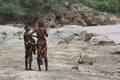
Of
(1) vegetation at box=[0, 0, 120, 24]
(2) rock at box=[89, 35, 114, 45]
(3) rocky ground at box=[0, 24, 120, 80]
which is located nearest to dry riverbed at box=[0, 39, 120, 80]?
(3) rocky ground at box=[0, 24, 120, 80]

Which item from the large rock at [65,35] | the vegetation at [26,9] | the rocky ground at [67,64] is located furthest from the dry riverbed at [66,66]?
the vegetation at [26,9]

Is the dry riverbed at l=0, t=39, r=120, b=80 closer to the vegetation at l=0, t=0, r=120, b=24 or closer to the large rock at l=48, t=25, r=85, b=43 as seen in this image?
→ the large rock at l=48, t=25, r=85, b=43

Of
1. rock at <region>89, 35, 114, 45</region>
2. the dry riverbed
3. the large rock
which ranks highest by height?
the large rock

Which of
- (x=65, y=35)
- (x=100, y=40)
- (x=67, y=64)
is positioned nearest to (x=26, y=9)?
(x=65, y=35)

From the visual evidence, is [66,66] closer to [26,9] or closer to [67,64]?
[67,64]

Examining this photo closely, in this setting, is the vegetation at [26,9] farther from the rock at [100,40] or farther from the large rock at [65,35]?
the rock at [100,40]

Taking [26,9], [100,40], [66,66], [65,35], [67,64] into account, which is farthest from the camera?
[26,9]

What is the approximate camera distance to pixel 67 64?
19484mm

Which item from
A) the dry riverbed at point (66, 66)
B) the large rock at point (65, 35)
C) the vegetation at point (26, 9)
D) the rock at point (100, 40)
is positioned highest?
the vegetation at point (26, 9)

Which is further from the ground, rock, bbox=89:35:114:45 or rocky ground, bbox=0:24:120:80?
rock, bbox=89:35:114:45

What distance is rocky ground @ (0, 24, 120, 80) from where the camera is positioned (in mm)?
14328

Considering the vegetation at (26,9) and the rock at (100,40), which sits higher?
the vegetation at (26,9)

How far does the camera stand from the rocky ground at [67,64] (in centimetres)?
1433

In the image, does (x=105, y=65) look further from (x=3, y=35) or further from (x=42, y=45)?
(x=3, y=35)
